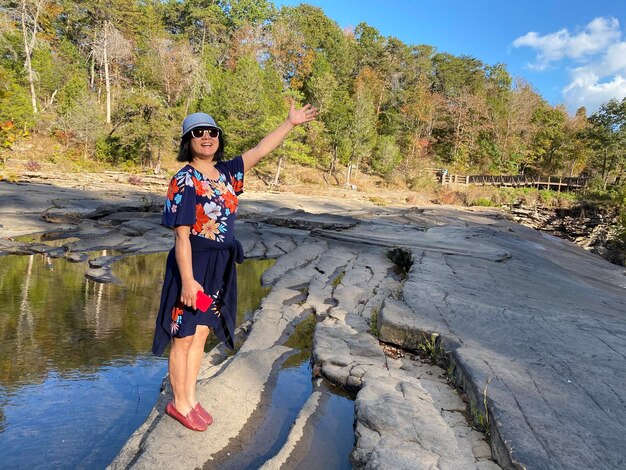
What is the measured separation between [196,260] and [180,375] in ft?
2.30

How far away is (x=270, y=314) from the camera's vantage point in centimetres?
515

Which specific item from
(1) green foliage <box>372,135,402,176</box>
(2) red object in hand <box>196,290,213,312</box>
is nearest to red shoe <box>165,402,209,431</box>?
(2) red object in hand <box>196,290,213,312</box>

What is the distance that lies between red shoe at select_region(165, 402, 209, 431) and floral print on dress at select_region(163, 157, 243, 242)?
3.42 ft

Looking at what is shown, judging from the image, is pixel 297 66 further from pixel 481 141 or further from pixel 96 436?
pixel 96 436

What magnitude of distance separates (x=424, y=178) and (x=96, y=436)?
111 feet

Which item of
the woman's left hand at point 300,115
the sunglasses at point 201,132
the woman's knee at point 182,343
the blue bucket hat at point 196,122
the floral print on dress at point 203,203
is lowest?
the woman's knee at point 182,343

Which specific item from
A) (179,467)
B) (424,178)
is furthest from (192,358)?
(424,178)

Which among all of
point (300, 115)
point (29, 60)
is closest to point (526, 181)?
point (29, 60)

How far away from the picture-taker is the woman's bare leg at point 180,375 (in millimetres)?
2639

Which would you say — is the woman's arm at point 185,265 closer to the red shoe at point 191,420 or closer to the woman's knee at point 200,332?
the woman's knee at point 200,332

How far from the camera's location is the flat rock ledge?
2418mm

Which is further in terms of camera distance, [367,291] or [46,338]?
[367,291]

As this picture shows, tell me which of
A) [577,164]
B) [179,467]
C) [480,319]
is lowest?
[179,467]

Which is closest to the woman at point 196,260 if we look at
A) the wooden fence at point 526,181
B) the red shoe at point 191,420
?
the red shoe at point 191,420
